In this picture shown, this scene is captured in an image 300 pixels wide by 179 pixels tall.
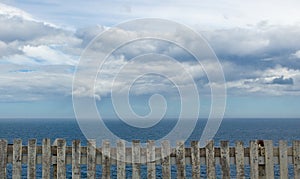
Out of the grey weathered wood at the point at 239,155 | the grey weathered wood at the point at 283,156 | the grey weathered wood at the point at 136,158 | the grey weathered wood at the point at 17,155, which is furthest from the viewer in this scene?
the grey weathered wood at the point at 17,155

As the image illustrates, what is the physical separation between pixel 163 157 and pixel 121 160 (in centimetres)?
103

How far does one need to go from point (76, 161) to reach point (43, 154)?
2.84 ft

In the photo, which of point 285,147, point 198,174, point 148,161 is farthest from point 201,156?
point 285,147

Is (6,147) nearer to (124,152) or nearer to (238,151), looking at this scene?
(124,152)

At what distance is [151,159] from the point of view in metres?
10.1

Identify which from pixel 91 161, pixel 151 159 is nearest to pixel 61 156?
pixel 91 161

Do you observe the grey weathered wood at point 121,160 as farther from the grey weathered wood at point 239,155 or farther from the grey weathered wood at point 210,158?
the grey weathered wood at point 239,155

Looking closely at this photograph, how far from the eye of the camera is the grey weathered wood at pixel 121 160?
1011 cm

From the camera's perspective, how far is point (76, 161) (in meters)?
10.2

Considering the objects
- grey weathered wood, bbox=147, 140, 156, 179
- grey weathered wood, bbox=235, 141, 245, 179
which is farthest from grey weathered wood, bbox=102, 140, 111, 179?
grey weathered wood, bbox=235, 141, 245, 179

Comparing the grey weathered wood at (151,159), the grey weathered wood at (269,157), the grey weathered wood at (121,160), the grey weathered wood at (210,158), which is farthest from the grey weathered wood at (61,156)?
the grey weathered wood at (269,157)

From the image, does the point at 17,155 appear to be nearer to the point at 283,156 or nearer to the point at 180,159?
the point at 180,159

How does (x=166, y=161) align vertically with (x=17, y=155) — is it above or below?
below

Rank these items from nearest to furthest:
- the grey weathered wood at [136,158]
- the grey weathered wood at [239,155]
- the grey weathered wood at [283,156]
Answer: the grey weathered wood at [239,155]
the grey weathered wood at [283,156]
the grey weathered wood at [136,158]
